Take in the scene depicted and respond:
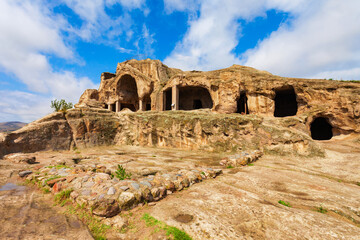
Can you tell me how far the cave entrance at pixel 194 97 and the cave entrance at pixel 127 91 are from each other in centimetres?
1299

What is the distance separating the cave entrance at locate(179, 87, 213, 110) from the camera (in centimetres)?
2770

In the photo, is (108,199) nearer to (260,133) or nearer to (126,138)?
(260,133)

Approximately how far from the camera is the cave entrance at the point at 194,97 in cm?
2770

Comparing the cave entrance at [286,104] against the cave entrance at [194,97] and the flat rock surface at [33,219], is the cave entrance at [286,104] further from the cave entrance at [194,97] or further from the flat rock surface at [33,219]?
the flat rock surface at [33,219]

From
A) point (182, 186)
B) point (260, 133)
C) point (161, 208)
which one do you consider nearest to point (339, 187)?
point (182, 186)

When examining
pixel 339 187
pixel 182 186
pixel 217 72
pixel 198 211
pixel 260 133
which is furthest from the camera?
pixel 217 72

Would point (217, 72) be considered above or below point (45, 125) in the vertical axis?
above

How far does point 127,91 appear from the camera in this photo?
34750 millimetres

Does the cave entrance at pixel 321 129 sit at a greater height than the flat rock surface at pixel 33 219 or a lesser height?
greater

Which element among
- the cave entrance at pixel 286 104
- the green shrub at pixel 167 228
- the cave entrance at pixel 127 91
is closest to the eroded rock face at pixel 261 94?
the cave entrance at pixel 286 104

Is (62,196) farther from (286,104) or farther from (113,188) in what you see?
(286,104)

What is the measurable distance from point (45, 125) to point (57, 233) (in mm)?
13099

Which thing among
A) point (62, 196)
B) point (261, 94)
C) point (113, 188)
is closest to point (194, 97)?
point (261, 94)

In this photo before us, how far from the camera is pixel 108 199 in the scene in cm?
344
